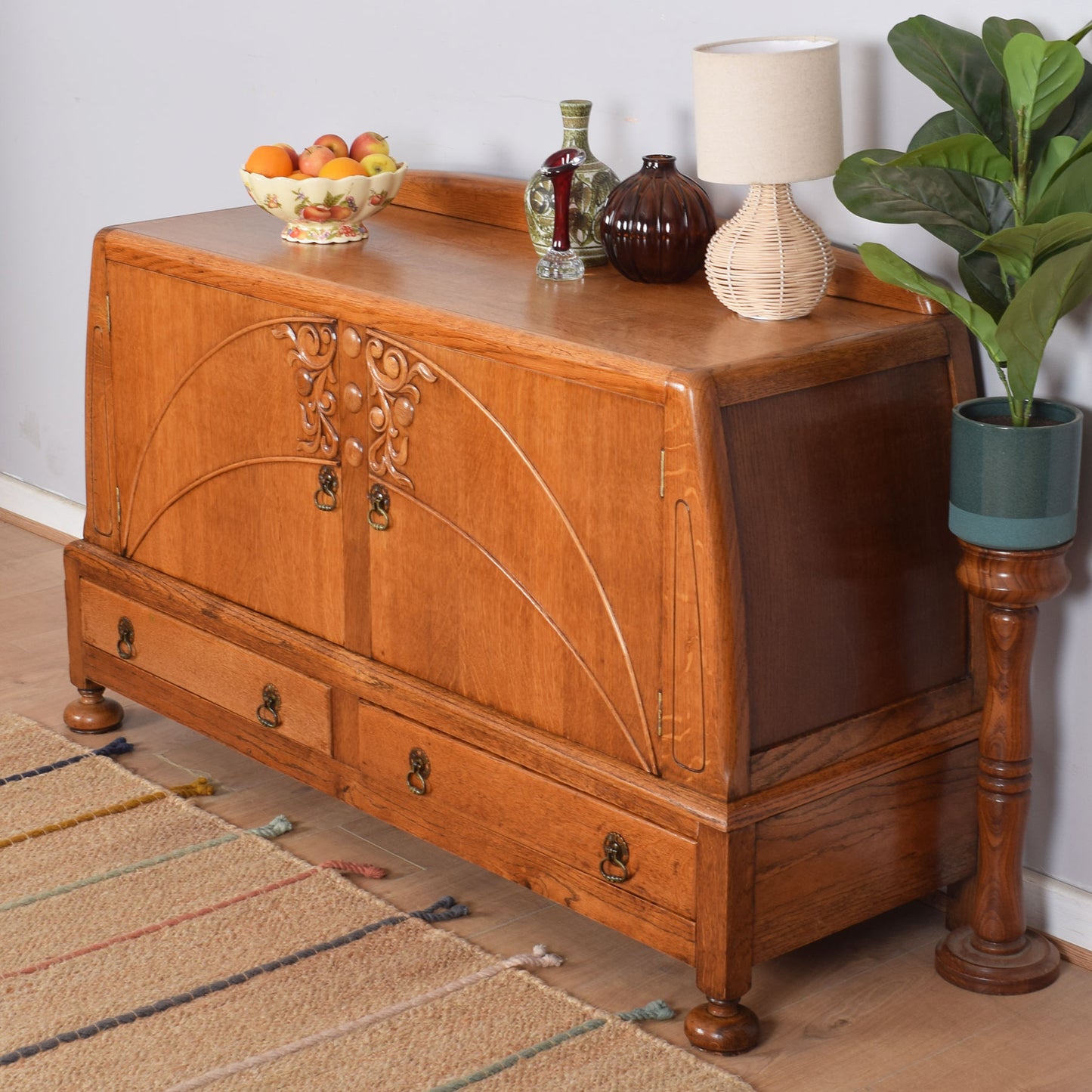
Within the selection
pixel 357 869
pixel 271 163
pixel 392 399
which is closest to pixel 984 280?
pixel 392 399

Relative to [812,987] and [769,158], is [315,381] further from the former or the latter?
[812,987]

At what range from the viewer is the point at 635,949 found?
2.36m

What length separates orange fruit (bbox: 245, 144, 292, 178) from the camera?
8.63ft

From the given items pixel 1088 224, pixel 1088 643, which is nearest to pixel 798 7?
pixel 1088 224

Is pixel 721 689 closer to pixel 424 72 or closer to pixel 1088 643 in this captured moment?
pixel 1088 643

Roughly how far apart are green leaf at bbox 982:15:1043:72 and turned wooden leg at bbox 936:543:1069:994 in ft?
1.91

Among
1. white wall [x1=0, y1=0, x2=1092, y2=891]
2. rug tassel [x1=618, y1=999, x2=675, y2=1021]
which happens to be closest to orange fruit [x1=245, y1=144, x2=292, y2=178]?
white wall [x1=0, y1=0, x2=1092, y2=891]

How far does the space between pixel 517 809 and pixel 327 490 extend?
1.82 ft

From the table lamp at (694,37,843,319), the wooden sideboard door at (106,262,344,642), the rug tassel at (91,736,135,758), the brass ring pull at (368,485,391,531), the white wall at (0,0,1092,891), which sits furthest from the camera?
the rug tassel at (91,736,135,758)

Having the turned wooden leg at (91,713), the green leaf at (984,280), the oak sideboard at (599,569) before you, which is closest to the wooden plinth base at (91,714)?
the turned wooden leg at (91,713)

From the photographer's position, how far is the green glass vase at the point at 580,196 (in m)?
2.43

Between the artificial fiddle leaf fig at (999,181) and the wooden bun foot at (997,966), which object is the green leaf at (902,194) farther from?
the wooden bun foot at (997,966)

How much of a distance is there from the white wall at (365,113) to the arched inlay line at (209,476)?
2.13 feet

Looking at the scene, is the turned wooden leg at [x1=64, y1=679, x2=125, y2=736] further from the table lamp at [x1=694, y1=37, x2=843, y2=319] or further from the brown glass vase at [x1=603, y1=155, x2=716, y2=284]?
the table lamp at [x1=694, y1=37, x2=843, y2=319]
